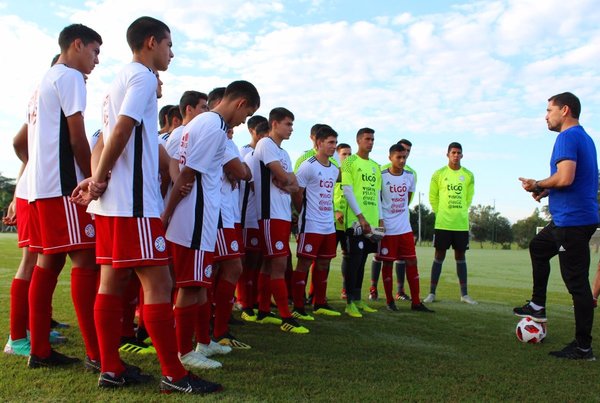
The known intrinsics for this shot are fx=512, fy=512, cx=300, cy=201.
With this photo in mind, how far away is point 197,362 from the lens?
12.0 feet

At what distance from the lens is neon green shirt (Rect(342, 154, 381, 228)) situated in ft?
23.6

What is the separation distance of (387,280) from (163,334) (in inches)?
188

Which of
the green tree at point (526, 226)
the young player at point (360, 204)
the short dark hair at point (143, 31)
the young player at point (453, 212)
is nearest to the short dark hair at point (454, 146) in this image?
the young player at point (453, 212)

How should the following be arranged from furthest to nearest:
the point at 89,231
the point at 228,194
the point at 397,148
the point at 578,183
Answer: the point at 397,148 → the point at 228,194 → the point at 578,183 → the point at 89,231

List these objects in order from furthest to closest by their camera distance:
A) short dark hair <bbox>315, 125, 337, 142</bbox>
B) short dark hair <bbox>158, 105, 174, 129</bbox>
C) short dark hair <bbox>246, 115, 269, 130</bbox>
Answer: short dark hair <bbox>246, 115, 269, 130</bbox>, short dark hair <bbox>315, 125, 337, 142</bbox>, short dark hair <bbox>158, 105, 174, 129</bbox>

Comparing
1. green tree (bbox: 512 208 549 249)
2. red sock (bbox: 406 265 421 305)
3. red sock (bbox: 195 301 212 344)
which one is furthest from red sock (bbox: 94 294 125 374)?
green tree (bbox: 512 208 549 249)

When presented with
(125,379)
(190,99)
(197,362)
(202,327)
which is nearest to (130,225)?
(125,379)

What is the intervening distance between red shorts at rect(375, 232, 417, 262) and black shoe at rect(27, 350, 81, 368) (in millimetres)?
4751

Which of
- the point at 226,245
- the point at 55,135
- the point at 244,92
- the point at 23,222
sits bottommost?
the point at 226,245

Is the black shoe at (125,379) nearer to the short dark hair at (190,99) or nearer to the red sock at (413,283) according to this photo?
the short dark hair at (190,99)

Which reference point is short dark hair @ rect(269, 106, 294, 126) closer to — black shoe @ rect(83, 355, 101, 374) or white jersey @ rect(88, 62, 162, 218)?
white jersey @ rect(88, 62, 162, 218)

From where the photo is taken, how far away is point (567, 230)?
4.56 meters

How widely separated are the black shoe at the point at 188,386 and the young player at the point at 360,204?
3881 mm

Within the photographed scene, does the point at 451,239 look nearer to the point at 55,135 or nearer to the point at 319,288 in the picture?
the point at 319,288
